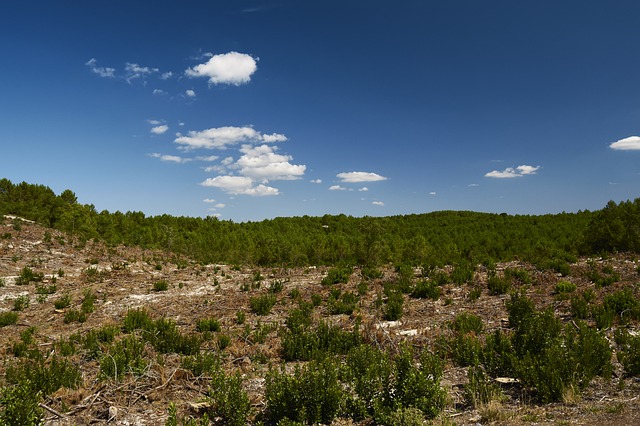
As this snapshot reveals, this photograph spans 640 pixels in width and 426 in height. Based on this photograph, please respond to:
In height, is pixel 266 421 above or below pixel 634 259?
below

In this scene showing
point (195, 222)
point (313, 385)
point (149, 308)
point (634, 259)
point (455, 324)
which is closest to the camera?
point (313, 385)

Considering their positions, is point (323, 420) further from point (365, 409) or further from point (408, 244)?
point (408, 244)

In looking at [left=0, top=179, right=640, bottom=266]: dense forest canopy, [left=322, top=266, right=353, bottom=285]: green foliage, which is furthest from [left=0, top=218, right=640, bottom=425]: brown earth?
[left=0, top=179, right=640, bottom=266]: dense forest canopy

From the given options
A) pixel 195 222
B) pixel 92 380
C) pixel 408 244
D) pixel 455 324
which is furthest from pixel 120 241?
pixel 455 324

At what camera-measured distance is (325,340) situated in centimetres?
833

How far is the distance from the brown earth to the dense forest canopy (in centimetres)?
381

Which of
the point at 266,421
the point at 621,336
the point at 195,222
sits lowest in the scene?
the point at 266,421

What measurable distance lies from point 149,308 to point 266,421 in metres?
7.91

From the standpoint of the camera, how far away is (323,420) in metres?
5.03

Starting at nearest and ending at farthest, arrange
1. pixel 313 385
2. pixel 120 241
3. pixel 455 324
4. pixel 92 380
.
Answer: pixel 313 385
pixel 92 380
pixel 455 324
pixel 120 241

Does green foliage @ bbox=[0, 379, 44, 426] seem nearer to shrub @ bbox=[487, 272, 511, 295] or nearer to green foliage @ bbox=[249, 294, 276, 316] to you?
green foliage @ bbox=[249, 294, 276, 316]

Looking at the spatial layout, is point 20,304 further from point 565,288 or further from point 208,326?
point 565,288

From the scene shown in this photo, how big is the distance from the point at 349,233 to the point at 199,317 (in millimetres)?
36156

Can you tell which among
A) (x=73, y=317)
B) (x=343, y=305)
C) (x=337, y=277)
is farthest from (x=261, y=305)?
(x=73, y=317)
